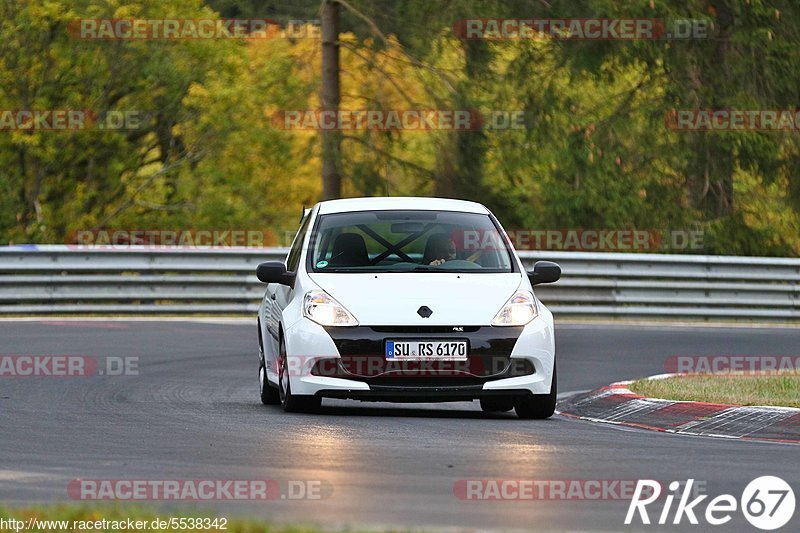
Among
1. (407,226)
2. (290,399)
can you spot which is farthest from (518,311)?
(290,399)

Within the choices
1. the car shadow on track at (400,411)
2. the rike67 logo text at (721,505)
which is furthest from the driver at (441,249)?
the rike67 logo text at (721,505)

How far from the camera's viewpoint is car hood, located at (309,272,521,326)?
1191 centimetres

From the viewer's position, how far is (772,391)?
13.9 meters

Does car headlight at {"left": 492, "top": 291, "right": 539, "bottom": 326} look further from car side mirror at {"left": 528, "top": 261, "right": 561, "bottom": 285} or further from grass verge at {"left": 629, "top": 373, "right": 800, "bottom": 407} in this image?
grass verge at {"left": 629, "top": 373, "right": 800, "bottom": 407}

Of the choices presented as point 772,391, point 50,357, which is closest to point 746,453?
point 772,391

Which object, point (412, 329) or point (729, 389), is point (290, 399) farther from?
point (729, 389)

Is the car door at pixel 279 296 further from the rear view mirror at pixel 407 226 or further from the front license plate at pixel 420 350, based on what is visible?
the front license plate at pixel 420 350

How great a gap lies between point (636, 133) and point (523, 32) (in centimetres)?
343

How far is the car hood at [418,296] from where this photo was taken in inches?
469

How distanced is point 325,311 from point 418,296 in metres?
0.65

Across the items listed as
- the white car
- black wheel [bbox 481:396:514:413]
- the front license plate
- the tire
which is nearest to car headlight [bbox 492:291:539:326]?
the white car

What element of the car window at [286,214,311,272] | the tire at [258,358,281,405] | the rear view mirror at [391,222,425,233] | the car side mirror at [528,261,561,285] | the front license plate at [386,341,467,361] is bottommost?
the tire at [258,358,281,405]

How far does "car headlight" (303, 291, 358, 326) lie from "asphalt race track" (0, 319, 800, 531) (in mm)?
673

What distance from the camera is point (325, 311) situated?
1211cm
